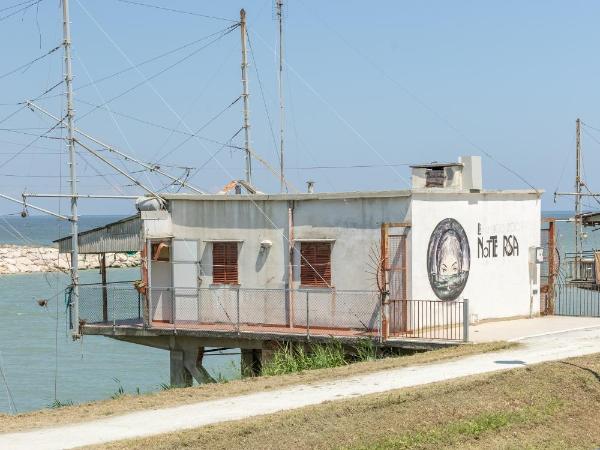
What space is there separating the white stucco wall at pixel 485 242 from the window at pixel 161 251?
23.6ft

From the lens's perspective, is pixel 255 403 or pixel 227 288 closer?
pixel 255 403

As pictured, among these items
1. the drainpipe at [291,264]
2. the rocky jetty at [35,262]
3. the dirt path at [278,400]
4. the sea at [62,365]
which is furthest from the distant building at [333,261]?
the rocky jetty at [35,262]

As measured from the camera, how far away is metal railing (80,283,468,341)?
26.5 m

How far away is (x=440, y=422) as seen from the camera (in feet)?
53.1

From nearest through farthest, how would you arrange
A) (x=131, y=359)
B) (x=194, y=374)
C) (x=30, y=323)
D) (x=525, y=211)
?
1. (x=194, y=374)
2. (x=525, y=211)
3. (x=131, y=359)
4. (x=30, y=323)

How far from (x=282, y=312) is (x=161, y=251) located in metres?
4.02

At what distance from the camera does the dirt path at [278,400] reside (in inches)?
616

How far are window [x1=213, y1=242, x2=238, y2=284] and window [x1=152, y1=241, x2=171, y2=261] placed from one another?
1.39 meters

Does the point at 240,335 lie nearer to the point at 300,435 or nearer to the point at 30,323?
the point at 300,435

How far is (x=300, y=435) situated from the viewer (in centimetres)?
1522

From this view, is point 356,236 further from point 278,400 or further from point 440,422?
point 440,422

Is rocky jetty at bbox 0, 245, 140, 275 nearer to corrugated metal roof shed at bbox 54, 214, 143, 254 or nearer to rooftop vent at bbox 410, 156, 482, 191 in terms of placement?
corrugated metal roof shed at bbox 54, 214, 143, 254

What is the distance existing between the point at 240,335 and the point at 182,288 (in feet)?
9.48

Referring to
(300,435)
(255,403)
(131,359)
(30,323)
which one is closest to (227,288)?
(255,403)
